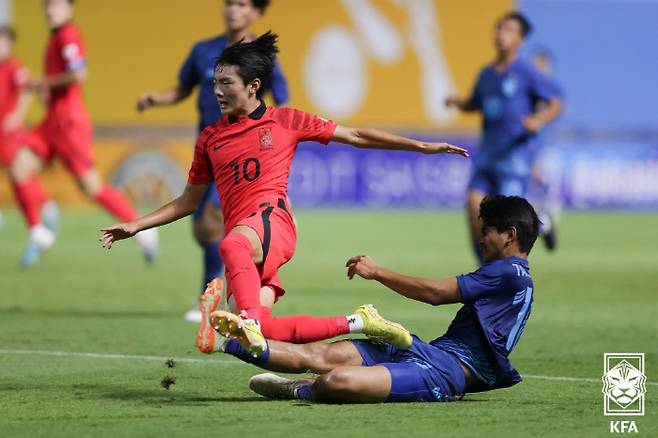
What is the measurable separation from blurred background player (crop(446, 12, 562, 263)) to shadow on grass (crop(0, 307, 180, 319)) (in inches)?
121

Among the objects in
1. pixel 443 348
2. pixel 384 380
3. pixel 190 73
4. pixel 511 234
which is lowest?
pixel 384 380

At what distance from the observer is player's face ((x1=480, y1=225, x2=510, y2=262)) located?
6660mm

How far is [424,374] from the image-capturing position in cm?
646

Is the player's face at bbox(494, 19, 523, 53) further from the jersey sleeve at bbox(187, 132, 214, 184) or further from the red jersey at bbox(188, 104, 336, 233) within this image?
the jersey sleeve at bbox(187, 132, 214, 184)

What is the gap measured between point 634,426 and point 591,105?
23190 mm

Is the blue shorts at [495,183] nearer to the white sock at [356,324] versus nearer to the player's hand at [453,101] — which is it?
the player's hand at [453,101]

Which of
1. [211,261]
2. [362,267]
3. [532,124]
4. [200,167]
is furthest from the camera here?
[532,124]

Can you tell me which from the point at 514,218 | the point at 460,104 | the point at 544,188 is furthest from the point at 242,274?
the point at 544,188

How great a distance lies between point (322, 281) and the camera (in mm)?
13586

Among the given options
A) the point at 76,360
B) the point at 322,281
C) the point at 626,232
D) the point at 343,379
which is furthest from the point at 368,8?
the point at 343,379

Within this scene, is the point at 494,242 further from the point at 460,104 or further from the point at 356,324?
the point at 460,104

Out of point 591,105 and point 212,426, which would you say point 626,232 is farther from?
point 212,426

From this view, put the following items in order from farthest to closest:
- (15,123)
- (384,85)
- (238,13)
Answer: (384,85)
(15,123)
(238,13)

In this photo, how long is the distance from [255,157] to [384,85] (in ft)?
66.9
